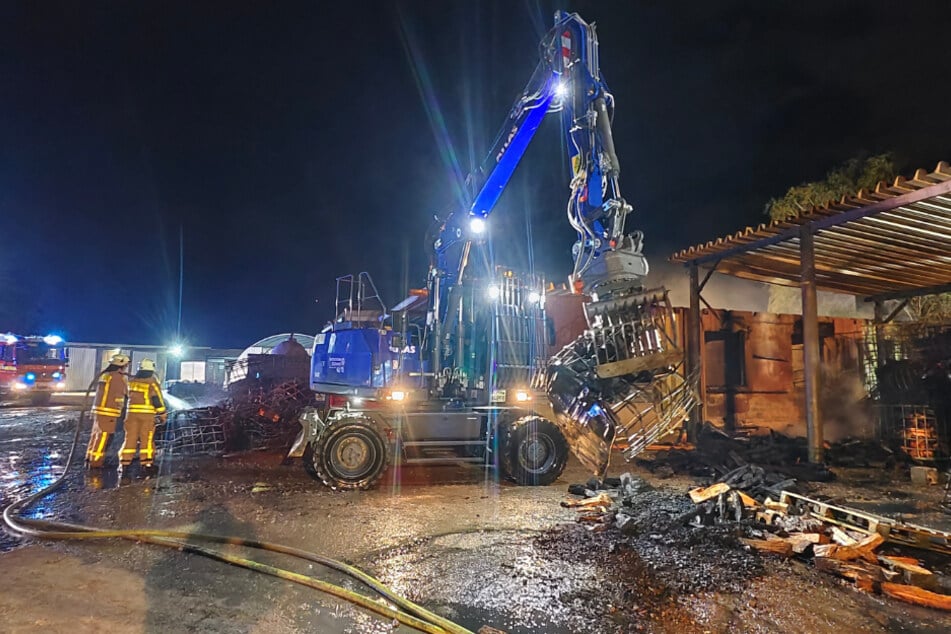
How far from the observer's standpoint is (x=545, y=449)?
895cm

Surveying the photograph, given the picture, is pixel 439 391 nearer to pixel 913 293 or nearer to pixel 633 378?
pixel 633 378

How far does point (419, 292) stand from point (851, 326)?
442 inches

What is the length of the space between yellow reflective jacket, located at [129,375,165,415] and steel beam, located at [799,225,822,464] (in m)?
10.8

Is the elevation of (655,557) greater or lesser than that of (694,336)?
lesser

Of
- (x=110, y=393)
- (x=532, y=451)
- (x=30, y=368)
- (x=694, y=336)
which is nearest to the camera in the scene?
(x=532, y=451)

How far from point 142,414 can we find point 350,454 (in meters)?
3.66

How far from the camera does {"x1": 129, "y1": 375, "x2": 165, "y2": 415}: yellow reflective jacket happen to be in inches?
354

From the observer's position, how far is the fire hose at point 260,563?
156 inches

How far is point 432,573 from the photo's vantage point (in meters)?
4.95

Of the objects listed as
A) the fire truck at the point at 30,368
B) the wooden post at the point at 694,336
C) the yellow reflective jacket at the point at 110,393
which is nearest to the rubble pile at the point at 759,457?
the wooden post at the point at 694,336

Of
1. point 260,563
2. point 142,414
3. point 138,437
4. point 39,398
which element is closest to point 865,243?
point 260,563

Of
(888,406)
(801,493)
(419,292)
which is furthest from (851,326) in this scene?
(419,292)

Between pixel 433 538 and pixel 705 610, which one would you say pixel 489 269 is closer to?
pixel 433 538

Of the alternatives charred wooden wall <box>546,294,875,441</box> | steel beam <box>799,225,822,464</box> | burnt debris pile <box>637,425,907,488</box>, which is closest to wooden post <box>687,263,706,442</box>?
burnt debris pile <box>637,425,907,488</box>
